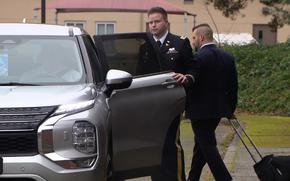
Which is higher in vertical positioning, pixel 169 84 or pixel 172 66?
pixel 172 66

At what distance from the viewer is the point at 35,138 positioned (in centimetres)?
495

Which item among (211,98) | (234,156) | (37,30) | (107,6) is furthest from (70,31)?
(107,6)

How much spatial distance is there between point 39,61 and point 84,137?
1.34 meters

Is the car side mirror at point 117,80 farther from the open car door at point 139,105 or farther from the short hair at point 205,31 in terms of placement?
the short hair at point 205,31

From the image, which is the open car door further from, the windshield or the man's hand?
the windshield

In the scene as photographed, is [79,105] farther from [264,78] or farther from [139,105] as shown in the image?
[264,78]

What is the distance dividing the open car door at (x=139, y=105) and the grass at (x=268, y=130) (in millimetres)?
4520

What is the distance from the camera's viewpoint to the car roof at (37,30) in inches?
252

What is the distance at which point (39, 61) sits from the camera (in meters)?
6.12

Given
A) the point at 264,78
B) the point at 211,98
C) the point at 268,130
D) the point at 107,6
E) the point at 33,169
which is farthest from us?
the point at 107,6

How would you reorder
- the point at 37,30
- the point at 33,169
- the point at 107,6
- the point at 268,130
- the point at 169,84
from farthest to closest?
1. the point at 107,6
2. the point at 268,130
3. the point at 169,84
4. the point at 37,30
5. the point at 33,169

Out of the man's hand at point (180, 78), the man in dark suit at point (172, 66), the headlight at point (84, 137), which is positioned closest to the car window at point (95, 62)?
the man in dark suit at point (172, 66)

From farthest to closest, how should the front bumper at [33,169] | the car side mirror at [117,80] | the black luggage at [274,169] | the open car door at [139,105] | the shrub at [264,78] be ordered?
the shrub at [264,78] → the open car door at [139,105] → the black luggage at [274,169] → the car side mirror at [117,80] → the front bumper at [33,169]

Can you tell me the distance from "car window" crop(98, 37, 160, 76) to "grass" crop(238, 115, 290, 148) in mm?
4541
